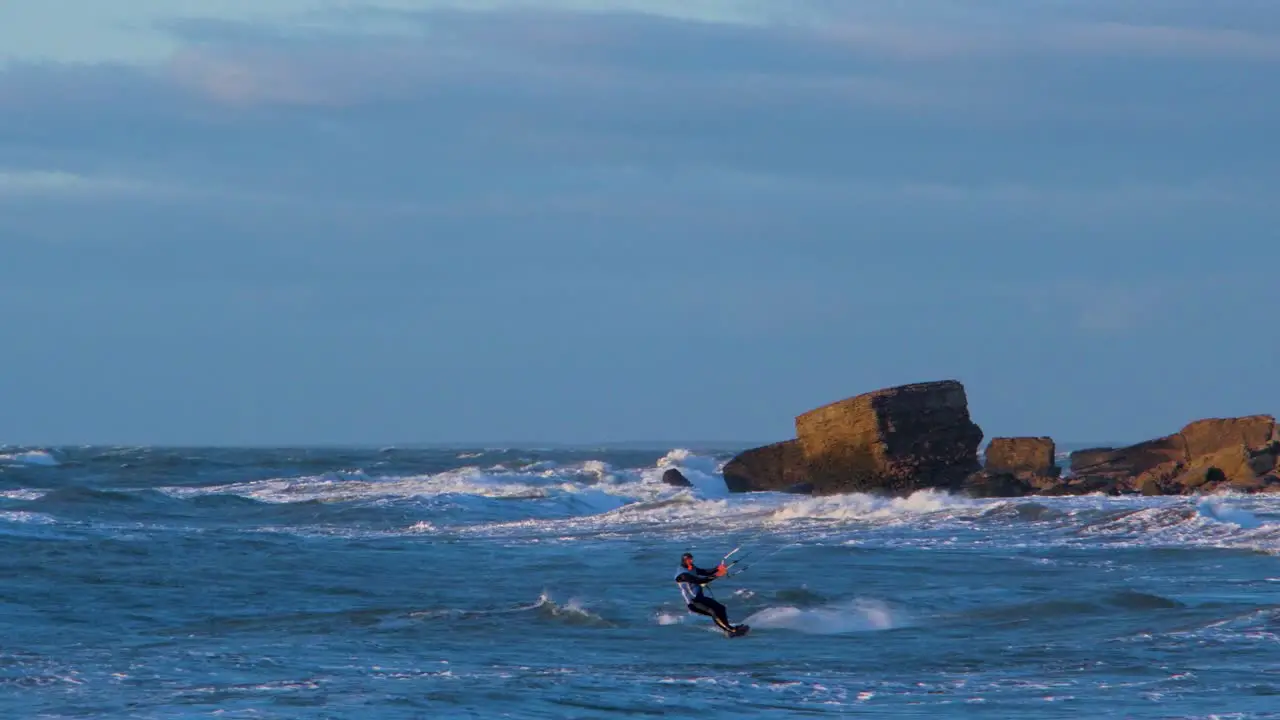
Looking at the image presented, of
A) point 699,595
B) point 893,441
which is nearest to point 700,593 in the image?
point 699,595

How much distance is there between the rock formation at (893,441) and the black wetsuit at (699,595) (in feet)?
65.4

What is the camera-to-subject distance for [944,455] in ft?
129

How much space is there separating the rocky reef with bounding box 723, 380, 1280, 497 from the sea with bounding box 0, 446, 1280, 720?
4.97 feet

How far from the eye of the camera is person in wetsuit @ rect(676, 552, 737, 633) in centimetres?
1878

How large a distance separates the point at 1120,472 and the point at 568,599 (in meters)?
25.1

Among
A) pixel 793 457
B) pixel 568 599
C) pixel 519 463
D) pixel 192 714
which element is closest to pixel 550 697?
pixel 192 714

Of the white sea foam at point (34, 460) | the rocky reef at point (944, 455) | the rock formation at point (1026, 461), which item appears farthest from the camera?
the white sea foam at point (34, 460)

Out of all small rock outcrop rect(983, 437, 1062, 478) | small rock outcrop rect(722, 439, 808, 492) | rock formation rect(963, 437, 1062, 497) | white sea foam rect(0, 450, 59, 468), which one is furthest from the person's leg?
white sea foam rect(0, 450, 59, 468)

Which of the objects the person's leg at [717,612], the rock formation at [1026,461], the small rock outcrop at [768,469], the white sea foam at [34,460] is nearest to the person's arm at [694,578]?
the person's leg at [717,612]

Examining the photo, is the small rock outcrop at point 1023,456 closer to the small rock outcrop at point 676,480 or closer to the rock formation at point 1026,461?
the rock formation at point 1026,461

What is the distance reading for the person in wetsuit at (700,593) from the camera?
18.8 m

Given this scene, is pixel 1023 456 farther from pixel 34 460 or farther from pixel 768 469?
pixel 34 460

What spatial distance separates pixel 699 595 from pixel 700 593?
0.03 m

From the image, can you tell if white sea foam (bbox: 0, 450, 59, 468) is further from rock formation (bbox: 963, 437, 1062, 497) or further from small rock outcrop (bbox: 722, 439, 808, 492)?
rock formation (bbox: 963, 437, 1062, 497)
